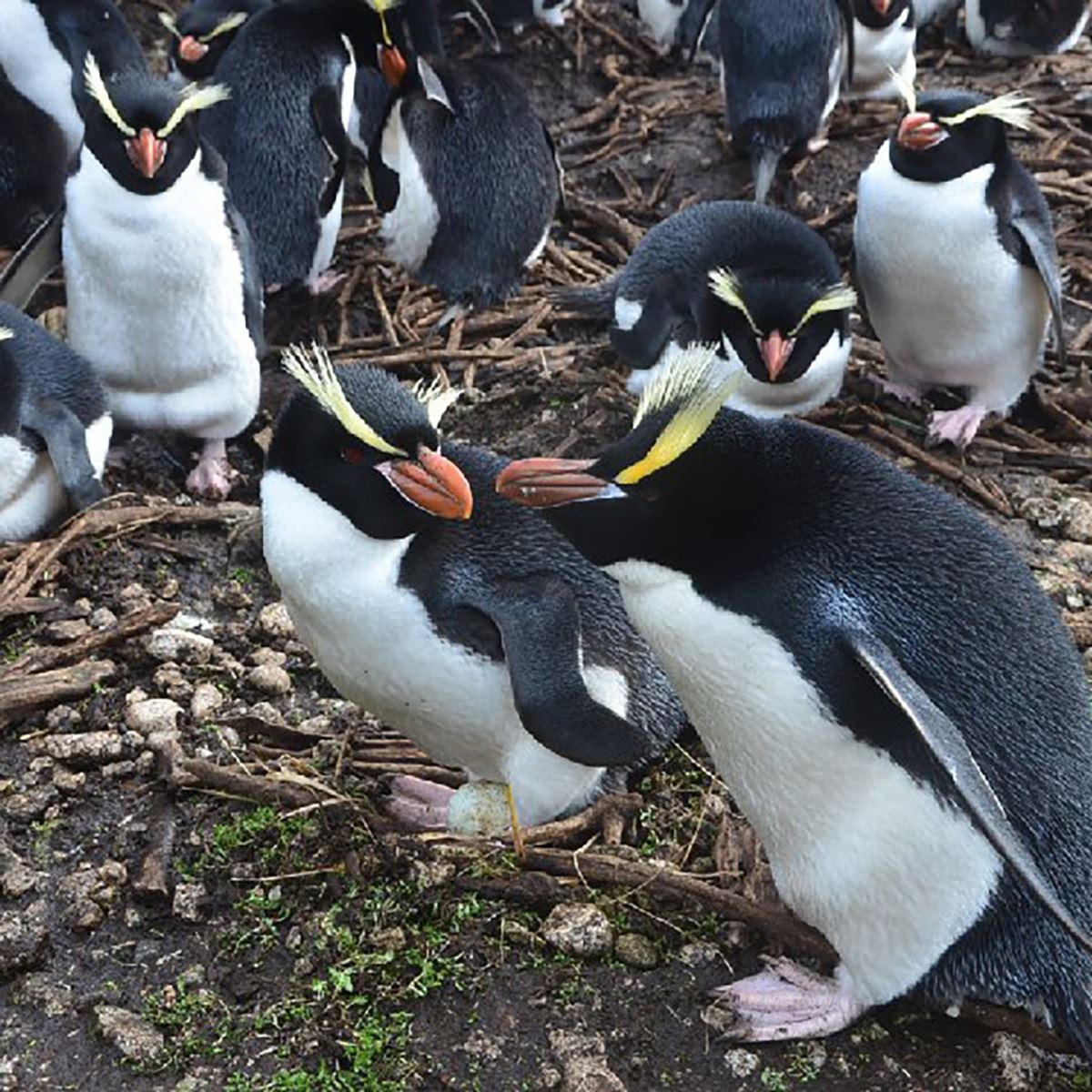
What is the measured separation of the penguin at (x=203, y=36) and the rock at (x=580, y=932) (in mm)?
3939

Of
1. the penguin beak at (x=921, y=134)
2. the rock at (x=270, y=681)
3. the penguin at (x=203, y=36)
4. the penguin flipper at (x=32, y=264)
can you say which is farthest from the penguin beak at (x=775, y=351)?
the penguin at (x=203, y=36)

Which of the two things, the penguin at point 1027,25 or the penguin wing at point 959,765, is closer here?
the penguin wing at point 959,765

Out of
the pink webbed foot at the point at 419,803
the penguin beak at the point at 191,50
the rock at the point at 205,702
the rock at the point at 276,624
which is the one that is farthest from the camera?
the penguin beak at the point at 191,50

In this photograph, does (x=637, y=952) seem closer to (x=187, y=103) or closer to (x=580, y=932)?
(x=580, y=932)

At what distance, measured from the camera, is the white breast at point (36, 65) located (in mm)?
5938

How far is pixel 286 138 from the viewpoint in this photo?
523 centimetres

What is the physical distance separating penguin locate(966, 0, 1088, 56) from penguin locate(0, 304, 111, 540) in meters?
4.76

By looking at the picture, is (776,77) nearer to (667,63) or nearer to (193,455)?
(667,63)

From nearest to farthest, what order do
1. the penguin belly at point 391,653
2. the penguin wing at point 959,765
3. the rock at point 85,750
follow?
1. the penguin wing at point 959,765
2. the penguin belly at point 391,653
3. the rock at point 85,750

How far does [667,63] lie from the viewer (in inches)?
294

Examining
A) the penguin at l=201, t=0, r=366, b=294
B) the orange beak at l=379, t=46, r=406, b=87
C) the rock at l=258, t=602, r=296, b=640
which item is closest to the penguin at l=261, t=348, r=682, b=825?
the rock at l=258, t=602, r=296, b=640

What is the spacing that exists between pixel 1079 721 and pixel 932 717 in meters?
0.37

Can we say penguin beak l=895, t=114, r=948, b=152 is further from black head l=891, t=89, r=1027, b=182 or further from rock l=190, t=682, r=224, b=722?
rock l=190, t=682, r=224, b=722

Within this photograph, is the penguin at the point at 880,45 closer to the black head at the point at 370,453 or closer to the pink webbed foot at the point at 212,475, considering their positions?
the pink webbed foot at the point at 212,475
